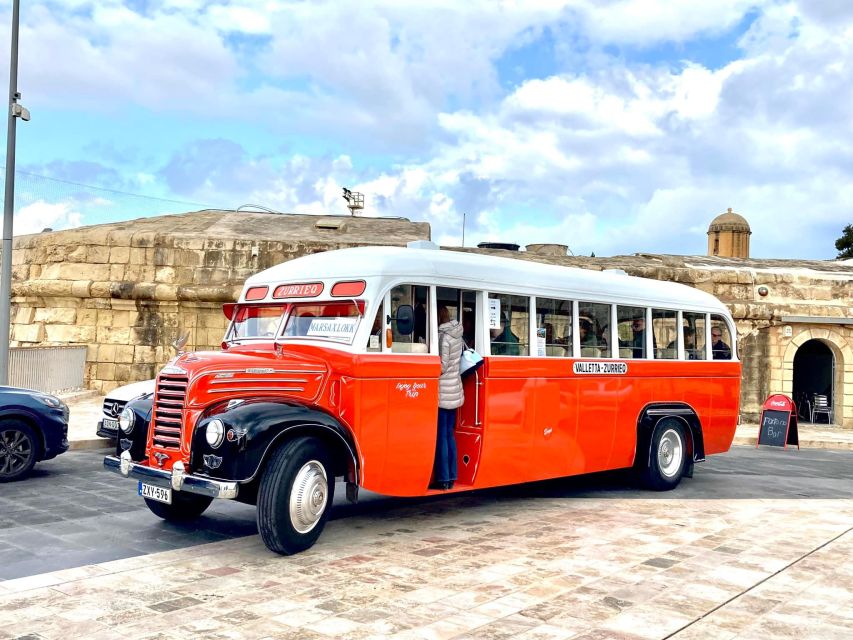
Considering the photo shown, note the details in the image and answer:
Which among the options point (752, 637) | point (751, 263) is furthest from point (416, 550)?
point (751, 263)

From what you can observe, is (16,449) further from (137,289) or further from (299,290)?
(137,289)

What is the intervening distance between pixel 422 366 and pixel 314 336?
0.99 metres

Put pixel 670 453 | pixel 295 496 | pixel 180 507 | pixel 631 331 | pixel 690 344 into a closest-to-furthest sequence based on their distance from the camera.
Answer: pixel 295 496 < pixel 180 507 < pixel 631 331 < pixel 670 453 < pixel 690 344

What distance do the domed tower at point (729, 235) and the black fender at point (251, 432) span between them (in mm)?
28556

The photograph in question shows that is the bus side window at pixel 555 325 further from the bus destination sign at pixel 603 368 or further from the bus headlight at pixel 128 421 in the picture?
the bus headlight at pixel 128 421

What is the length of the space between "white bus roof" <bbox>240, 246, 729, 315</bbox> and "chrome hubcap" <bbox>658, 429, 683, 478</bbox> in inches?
71.0

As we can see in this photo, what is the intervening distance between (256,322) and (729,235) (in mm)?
28212

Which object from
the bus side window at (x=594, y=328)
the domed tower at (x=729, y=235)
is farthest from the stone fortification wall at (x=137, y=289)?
the domed tower at (x=729, y=235)

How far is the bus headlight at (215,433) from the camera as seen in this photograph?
6.17 m

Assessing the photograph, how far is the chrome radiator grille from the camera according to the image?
6578 mm

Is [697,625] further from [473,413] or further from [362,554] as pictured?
[473,413]

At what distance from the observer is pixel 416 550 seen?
6.82 m

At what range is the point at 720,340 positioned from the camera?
11.3 metres

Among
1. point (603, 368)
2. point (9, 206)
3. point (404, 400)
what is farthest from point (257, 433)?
point (9, 206)
